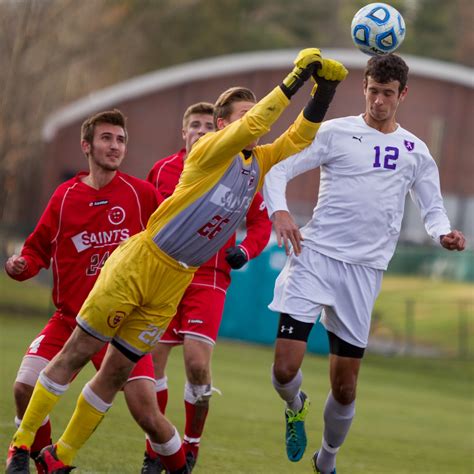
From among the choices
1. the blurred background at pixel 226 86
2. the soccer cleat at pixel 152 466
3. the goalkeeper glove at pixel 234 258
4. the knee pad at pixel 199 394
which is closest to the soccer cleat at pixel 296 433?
the knee pad at pixel 199 394

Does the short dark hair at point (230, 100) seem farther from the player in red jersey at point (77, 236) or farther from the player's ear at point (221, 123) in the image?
the player in red jersey at point (77, 236)

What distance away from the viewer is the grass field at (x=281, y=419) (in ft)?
28.0

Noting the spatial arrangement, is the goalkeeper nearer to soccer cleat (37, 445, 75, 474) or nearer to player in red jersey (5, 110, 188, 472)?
soccer cleat (37, 445, 75, 474)

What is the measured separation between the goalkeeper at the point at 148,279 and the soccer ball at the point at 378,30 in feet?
3.76

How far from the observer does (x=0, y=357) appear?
15.3 metres

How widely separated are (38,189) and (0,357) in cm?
3244

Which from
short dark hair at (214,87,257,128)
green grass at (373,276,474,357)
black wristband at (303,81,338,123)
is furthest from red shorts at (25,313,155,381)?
green grass at (373,276,474,357)

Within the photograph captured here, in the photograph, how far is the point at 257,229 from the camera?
7652 millimetres

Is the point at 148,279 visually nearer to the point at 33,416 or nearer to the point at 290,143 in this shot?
the point at 33,416

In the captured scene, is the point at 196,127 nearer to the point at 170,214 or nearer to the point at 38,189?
the point at 170,214

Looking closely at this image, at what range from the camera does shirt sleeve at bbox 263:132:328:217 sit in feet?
22.9

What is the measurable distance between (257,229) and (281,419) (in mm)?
4628

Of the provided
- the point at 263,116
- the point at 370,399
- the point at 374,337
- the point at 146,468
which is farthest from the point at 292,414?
the point at 374,337

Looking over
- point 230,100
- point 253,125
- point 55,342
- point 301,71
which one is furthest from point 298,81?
point 55,342
